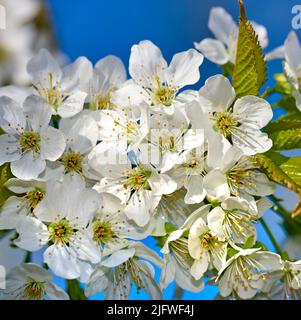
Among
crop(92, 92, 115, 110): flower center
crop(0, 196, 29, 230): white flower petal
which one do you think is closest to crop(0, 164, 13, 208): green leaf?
crop(0, 196, 29, 230): white flower petal

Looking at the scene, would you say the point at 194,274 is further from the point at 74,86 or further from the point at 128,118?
the point at 74,86

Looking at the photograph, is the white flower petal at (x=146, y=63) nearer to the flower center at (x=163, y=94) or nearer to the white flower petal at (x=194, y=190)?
the flower center at (x=163, y=94)

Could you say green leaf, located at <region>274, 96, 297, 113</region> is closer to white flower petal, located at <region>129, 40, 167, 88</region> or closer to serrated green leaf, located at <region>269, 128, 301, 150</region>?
serrated green leaf, located at <region>269, 128, 301, 150</region>

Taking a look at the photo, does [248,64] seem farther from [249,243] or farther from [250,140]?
[249,243]
